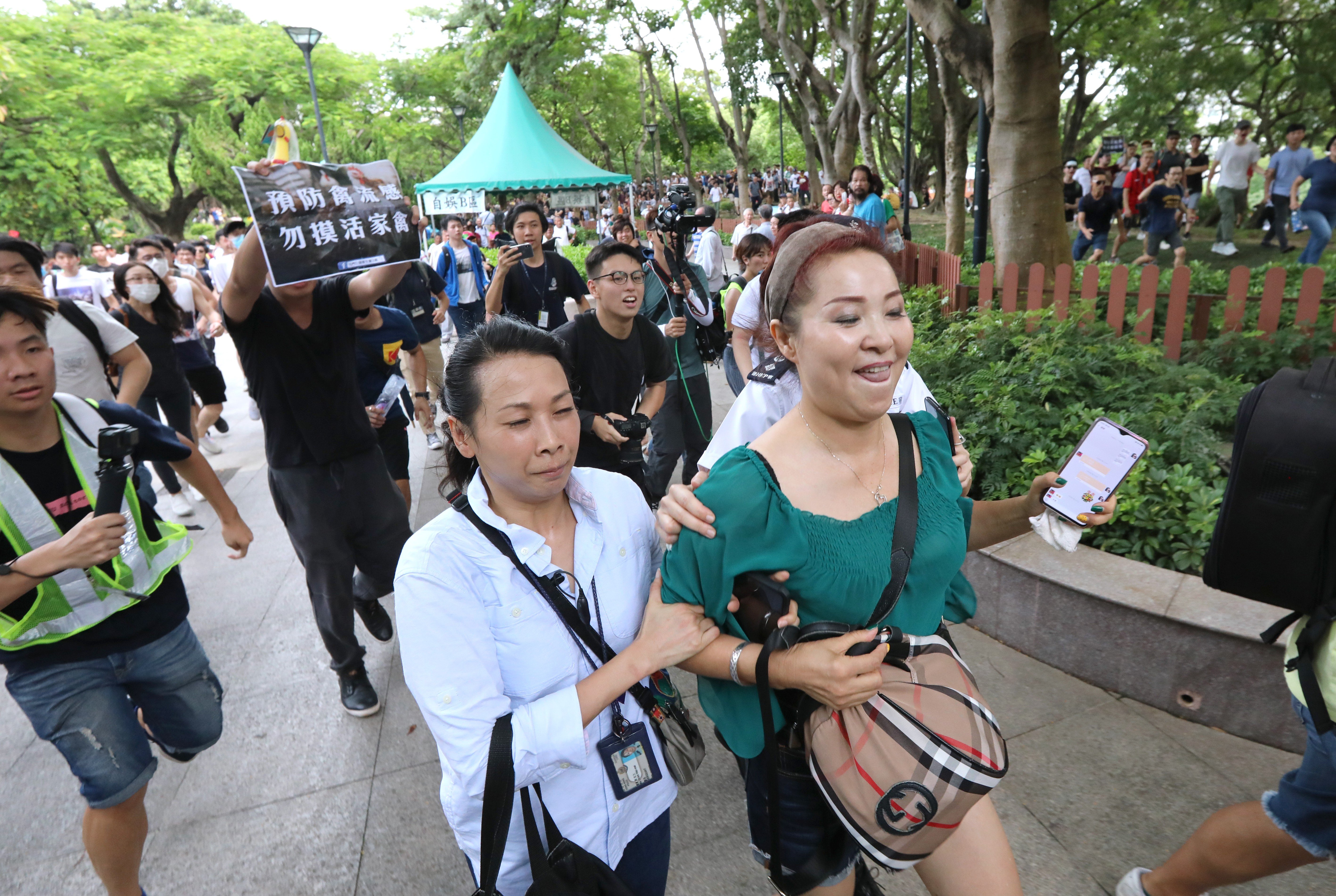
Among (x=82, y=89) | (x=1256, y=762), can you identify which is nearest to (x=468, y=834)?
(x=1256, y=762)

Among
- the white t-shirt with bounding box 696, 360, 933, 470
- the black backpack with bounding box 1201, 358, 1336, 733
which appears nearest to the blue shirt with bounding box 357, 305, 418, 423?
the white t-shirt with bounding box 696, 360, 933, 470

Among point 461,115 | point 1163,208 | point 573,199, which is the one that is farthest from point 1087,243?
point 461,115

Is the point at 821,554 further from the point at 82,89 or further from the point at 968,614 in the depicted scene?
the point at 82,89

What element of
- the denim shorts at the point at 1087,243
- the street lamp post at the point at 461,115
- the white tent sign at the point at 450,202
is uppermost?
the street lamp post at the point at 461,115

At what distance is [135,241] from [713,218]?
502 cm

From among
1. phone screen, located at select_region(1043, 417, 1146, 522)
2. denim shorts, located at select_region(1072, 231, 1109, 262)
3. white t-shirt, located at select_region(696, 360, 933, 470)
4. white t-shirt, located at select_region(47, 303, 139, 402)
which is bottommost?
denim shorts, located at select_region(1072, 231, 1109, 262)

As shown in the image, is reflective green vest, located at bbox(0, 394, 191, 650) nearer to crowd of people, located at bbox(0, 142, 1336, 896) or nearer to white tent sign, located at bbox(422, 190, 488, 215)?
crowd of people, located at bbox(0, 142, 1336, 896)

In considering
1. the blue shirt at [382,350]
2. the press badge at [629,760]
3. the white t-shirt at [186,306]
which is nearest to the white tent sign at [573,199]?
the white t-shirt at [186,306]

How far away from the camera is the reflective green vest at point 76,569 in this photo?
6.33ft

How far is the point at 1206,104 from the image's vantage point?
2881 centimetres

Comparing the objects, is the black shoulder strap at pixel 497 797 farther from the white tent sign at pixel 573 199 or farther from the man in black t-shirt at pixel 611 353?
the white tent sign at pixel 573 199

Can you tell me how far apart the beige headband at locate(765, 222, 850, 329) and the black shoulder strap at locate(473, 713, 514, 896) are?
1.01 metres

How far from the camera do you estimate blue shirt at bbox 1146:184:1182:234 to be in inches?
421

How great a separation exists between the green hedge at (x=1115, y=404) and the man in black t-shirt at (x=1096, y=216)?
7049 mm
